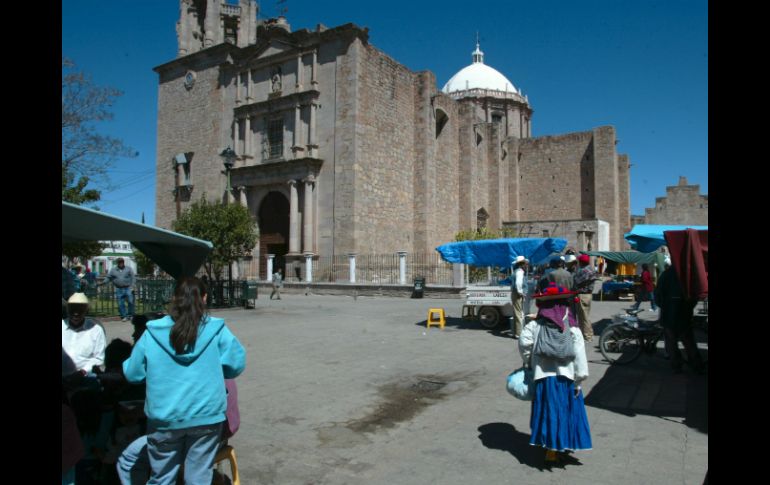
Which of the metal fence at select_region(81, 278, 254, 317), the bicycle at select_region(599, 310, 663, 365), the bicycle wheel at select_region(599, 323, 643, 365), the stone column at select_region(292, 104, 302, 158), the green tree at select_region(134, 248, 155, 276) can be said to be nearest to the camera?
the bicycle at select_region(599, 310, 663, 365)

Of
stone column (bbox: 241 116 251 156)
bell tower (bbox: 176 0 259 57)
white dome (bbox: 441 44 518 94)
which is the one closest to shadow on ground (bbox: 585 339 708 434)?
stone column (bbox: 241 116 251 156)

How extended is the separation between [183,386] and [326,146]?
24069 millimetres

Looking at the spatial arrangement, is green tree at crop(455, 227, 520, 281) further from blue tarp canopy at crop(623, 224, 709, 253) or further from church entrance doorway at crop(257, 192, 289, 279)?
church entrance doorway at crop(257, 192, 289, 279)

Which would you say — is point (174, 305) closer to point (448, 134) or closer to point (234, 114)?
point (234, 114)

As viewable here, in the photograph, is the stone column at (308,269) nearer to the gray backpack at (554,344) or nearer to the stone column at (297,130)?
the stone column at (297,130)

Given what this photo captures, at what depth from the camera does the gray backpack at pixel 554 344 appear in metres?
4.01

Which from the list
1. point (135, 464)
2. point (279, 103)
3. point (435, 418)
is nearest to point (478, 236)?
point (279, 103)

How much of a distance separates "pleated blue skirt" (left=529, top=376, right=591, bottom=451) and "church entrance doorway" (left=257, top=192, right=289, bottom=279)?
24933 mm

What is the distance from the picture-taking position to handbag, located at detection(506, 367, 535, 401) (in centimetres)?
417

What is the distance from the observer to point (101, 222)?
453 centimetres

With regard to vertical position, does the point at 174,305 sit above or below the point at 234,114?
below

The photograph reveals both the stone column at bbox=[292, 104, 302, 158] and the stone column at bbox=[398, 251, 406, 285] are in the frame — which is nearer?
the stone column at bbox=[398, 251, 406, 285]

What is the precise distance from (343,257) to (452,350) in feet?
52.5
